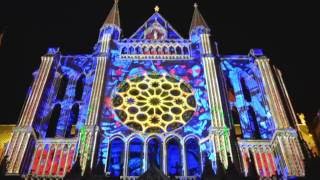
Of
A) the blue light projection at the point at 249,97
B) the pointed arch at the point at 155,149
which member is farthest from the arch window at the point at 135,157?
the blue light projection at the point at 249,97

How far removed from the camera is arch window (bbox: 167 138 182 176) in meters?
23.1

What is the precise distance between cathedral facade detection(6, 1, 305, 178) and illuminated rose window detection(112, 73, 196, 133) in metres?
0.06

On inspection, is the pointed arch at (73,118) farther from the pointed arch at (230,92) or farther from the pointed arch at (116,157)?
the pointed arch at (230,92)

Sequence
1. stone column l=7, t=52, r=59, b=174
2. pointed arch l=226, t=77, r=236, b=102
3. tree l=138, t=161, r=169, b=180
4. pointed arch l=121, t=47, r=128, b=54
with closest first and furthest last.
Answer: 1. tree l=138, t=161, r=169, b=180
2. stone column l=7, t=52, r=59, b=174
3. pointed arch l=226, t=77, r=236, b=102
4. pointed arch l=121, t=47, r=128, b=54

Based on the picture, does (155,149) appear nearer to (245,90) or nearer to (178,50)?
(245,90)

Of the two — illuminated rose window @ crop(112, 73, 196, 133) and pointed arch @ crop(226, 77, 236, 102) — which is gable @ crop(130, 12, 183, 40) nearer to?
illuminated rose window @ crop(112, 73, 196, 133)

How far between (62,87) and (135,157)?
8035 millimetres

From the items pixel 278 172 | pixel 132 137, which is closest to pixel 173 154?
pixel 132 137

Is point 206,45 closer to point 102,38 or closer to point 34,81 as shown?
point 102,38

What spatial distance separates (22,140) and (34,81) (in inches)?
200

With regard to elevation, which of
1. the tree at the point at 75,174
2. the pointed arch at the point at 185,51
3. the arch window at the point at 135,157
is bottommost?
the tree at the point at 75,174

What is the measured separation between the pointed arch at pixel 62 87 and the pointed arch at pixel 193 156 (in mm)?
8540

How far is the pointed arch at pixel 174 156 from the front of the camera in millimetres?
23125

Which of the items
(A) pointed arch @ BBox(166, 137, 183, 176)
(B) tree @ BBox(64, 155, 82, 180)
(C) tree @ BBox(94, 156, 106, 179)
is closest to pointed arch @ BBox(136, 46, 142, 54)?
(A) pointed arch @ BBox(166, 137, 183, 176)
